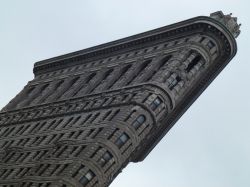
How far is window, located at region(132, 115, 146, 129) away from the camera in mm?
88269

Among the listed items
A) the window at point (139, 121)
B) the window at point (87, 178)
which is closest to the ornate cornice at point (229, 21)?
the window at point (139, 121)

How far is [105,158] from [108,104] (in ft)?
40.5

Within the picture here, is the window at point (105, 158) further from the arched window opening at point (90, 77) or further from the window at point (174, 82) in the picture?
the arched window opening at point (90, 77)

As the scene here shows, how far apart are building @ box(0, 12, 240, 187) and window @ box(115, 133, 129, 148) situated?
0.11 metres

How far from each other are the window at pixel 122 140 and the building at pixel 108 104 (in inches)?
4.1

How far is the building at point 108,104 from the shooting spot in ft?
283

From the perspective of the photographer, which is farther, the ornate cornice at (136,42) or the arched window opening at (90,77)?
the arched window opening at (90,77)

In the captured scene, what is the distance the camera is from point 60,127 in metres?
97.8

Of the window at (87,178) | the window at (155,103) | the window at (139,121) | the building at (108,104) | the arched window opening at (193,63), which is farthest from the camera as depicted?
the arched window opening at (193,63)

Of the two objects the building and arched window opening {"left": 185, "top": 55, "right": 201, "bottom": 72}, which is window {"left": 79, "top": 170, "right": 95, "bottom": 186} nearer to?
the building

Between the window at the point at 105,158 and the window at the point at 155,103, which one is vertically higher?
the window at the point at 155,103

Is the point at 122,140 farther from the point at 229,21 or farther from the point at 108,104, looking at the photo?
the point at 229,21

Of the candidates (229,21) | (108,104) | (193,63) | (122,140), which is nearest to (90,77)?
(108,104)

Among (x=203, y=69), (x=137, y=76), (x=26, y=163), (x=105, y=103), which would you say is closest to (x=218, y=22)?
(x=203, y=69)
